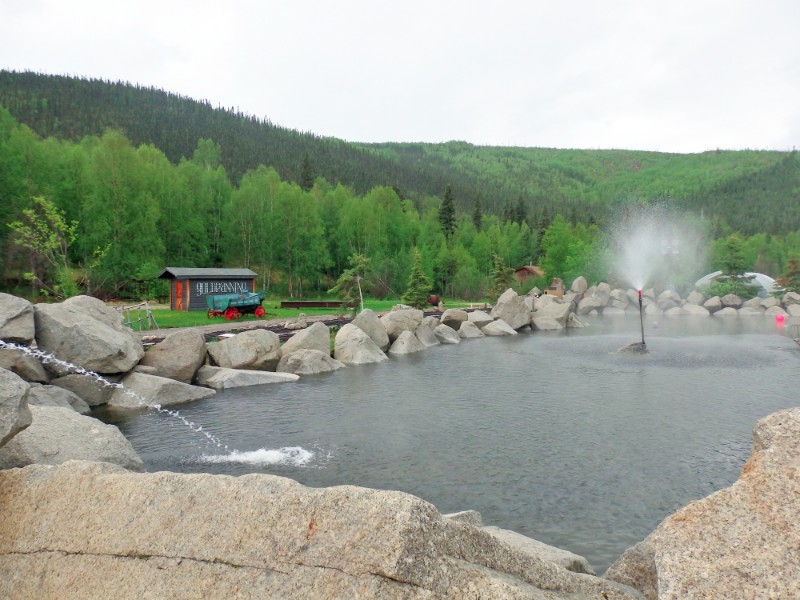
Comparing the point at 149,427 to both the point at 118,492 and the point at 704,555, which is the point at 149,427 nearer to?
the point at 118,492

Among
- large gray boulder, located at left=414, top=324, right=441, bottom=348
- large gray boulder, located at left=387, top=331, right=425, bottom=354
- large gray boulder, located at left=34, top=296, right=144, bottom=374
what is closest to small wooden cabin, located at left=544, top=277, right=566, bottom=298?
large gray boulder, located at left=414, top=324, right=441, bottom=348

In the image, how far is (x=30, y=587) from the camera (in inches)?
165

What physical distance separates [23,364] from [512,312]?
34.9 m

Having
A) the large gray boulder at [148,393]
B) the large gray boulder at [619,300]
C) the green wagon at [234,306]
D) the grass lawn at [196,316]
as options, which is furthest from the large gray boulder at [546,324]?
the large gray boulder at [148,393]

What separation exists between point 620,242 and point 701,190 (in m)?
137

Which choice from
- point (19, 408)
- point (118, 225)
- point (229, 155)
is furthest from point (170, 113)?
point (19, 408)

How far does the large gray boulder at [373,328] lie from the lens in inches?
1163

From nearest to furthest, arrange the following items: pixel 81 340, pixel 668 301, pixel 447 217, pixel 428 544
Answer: pixel 428 544
pixel 81 340
pixel 668 301
pixel 447 217

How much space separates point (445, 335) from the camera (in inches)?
1380

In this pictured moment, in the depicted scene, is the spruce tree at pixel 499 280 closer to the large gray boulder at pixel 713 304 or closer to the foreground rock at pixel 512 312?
the foreground rock at pixel 512 312

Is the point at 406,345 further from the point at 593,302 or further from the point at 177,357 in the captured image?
the point at 593,302

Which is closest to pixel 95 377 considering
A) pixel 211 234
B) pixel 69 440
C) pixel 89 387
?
pixel 89 387

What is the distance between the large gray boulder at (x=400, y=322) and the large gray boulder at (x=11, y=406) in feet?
85.3

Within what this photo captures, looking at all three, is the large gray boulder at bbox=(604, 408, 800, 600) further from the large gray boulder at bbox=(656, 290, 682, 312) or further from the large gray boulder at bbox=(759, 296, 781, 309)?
the large gray boulder at bbox=(759, 296, 781, 309)
